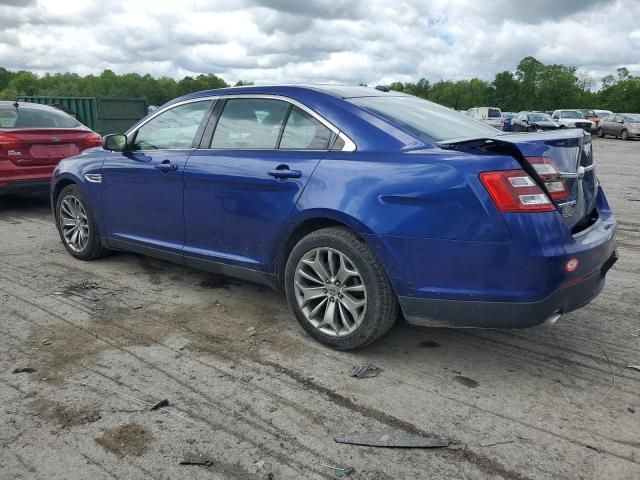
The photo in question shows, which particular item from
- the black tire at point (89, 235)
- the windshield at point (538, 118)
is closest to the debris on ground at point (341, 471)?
the black tire at point (89, 235)

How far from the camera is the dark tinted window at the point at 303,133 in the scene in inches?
144

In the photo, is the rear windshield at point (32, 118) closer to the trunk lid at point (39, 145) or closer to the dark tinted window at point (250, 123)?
the trunk lid at point (39, 145)

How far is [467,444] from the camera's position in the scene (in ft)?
8.66

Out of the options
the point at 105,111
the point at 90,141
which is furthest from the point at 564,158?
the point at 105,111

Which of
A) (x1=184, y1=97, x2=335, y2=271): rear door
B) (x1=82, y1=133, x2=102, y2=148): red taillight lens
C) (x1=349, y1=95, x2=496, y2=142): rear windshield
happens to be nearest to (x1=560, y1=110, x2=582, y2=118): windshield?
(x1=82, y1=133, x2=102, y2=148): red taillight lens

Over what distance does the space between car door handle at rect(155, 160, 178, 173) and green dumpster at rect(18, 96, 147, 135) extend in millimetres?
10360

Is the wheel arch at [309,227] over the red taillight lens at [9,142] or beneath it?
beneath

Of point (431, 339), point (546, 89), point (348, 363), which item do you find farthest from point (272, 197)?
point (546, 89)

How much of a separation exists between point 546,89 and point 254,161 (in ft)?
315

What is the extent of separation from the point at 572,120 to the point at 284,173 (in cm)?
3543

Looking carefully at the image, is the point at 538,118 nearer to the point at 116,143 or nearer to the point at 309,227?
the point at 116,143

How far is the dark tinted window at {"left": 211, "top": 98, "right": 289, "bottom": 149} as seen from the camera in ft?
13.0

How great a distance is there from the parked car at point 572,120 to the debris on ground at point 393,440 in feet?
113

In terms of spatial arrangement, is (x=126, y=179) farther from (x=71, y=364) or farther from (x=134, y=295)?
(x=71, y=364)
